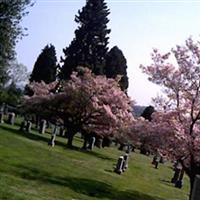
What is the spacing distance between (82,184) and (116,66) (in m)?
41.8

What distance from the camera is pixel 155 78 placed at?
28.5 m

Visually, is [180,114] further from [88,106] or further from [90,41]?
[90,41]

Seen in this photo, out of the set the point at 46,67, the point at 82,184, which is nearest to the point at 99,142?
the point at 46,67

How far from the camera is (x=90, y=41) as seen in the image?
61594mm

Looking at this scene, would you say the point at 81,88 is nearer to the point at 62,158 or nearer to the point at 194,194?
the point at 62,158

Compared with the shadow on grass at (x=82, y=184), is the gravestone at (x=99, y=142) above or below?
above

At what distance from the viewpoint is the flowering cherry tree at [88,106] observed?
41.4 m

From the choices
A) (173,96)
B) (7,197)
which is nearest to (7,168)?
(7,197)

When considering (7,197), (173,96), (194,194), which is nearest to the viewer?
(194,194)

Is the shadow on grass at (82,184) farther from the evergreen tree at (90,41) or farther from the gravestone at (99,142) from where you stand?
the evergreen tree at (90,41)

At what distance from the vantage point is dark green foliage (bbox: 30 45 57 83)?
74.0 meters

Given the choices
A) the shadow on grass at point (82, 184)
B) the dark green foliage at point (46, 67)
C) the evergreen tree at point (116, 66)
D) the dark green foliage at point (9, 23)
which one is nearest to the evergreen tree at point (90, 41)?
the evergreen tree at point (116, 66)

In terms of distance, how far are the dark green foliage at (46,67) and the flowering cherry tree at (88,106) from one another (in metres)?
30.4

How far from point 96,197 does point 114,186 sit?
466 centimetres
